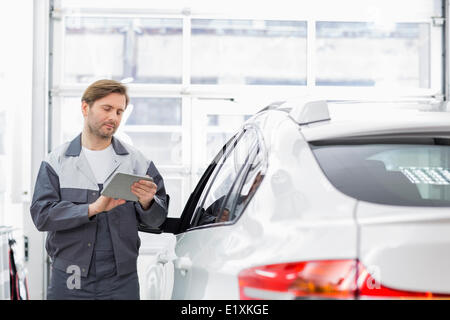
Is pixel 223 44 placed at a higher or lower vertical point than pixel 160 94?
higher

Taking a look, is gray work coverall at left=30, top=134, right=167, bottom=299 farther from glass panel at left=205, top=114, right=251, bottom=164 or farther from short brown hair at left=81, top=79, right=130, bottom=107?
glass panel at left=205, top=114, right=251, bottom=164

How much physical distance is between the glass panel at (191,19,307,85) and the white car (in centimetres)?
522

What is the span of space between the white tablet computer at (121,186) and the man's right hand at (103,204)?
214 millimetres

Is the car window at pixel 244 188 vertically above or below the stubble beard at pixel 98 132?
below

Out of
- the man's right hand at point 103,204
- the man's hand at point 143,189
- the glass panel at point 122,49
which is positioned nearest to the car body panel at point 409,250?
the man's hand at point 143,189

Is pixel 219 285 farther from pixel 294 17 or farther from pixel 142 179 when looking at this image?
pixel 294 17

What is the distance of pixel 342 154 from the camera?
181cm

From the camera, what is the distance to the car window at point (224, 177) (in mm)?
2344

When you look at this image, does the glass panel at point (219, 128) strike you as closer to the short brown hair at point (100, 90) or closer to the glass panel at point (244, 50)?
the glass panel at point (244, 50)

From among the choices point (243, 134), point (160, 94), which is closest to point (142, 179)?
point (243, 134)

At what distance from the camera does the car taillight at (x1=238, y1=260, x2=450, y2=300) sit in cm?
146

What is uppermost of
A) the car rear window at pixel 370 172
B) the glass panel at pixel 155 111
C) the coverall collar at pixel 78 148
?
the glass panel at pixel 155 111

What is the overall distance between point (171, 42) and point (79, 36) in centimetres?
110
